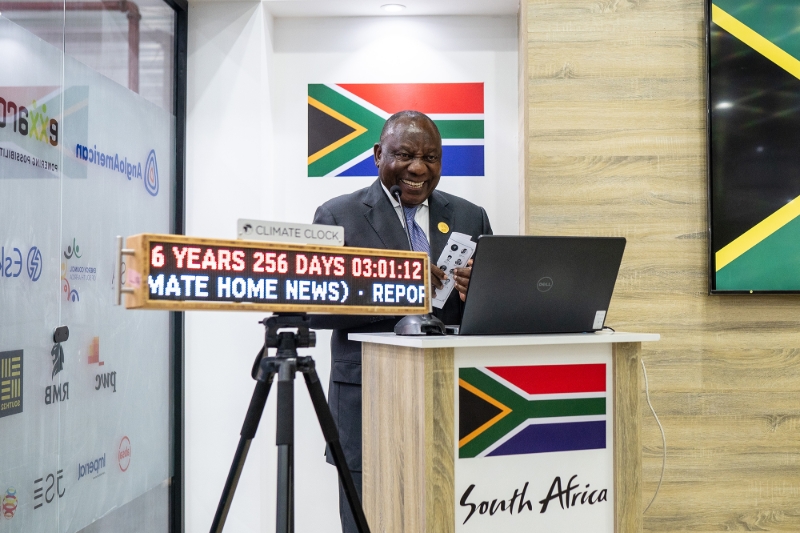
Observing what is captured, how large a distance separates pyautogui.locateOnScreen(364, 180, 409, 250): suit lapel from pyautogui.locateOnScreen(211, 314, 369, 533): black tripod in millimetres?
1030

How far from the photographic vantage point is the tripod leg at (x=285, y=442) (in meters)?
1.39

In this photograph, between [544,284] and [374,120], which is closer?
[544,284]

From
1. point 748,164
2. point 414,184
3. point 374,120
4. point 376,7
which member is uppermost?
point 376,7

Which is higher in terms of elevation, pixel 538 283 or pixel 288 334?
pixel 538 283

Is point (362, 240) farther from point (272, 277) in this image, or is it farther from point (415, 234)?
point (272, 277)

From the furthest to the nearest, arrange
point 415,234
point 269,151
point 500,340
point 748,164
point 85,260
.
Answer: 1. point 269,151
2. point 748,164
3. point 415,234
4. point 85,260
5. point 500,340

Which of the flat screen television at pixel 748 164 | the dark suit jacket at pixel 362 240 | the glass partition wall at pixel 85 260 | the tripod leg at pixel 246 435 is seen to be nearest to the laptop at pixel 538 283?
the tripod leg at pixel 246 435

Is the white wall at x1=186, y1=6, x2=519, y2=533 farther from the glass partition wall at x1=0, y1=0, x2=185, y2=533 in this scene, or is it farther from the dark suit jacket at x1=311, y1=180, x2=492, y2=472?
the dark suit jacket at x1=311, y1=180, x2=492, y2=472

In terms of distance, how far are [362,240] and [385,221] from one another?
107 millimetres

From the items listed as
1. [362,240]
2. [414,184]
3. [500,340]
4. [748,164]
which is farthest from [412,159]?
[748,164]

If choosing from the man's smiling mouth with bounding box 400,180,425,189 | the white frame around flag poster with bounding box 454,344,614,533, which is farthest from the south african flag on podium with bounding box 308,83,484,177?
the white frame around flag poster with bounding box 454,344,614,533

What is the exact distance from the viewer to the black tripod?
140 centimetres

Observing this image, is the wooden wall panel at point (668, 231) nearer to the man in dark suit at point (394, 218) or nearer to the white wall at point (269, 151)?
the white wall at point (269, 151)

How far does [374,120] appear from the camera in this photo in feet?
11.6
